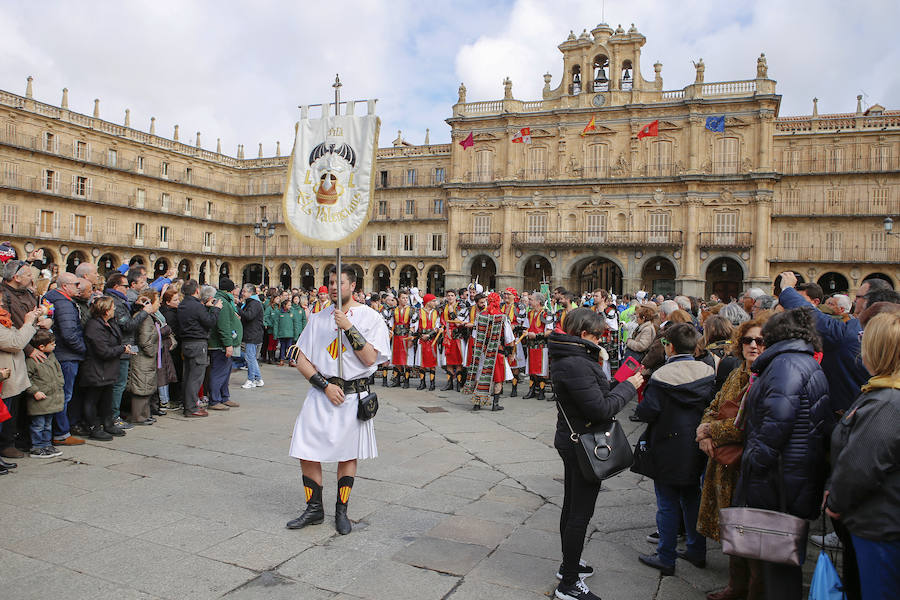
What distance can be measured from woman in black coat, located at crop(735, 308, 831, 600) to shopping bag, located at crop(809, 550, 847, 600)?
14.2 inches

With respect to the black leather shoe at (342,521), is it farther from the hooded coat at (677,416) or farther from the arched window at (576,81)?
the arched window at (576,81)

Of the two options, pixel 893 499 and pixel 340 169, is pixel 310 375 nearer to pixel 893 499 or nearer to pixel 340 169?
pixel 340 169

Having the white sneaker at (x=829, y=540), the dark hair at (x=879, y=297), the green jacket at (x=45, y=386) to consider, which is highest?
the dark hair at (x=879, y=297)

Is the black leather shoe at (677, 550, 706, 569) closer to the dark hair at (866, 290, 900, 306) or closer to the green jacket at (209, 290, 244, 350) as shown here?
the dark hair at (866, 290, 900, 306)

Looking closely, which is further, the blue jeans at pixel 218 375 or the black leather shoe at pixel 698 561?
the blue jeans at pixel 218 375

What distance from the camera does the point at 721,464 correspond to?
12.0ft

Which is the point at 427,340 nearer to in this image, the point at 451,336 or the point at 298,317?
the point at 451,336

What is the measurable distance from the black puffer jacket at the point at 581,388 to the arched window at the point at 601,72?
3574 cm

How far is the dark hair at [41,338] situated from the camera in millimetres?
6039

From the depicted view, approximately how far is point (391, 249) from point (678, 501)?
3929cm

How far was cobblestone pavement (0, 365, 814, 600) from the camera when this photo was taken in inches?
139

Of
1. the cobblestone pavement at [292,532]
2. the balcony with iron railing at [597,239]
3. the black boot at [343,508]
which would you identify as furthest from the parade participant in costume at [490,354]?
the balcony with iron railing at [597,239]

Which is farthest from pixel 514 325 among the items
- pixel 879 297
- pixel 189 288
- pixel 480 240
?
pixel 480 240

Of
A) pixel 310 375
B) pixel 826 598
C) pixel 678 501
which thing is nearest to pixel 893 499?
pixel 826 598
